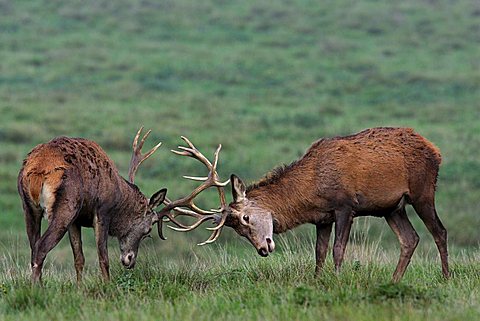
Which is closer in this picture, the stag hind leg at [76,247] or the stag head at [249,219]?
the stag hind leg at [76,247]

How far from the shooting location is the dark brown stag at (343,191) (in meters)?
9.84

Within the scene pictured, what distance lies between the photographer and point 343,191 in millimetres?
9828

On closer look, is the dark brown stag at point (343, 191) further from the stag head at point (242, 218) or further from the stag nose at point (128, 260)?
the stag nose at point (128, 260)

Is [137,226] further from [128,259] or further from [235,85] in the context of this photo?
[235,85]

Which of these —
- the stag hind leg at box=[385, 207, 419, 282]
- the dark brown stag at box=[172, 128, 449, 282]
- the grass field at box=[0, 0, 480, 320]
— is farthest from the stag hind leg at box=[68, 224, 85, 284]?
the stag hind leg at box=[385, 207, 419, 282]

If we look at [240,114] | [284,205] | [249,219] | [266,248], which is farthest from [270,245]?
[240,114]

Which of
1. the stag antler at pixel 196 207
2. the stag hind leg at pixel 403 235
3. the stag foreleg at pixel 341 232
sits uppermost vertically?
the stag antler at pixel 196 207

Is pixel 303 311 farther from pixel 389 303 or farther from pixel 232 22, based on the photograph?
pixel 232 22

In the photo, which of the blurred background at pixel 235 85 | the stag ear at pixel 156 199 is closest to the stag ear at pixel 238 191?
the stag ear at pixel 156 199

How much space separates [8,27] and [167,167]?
1871cm

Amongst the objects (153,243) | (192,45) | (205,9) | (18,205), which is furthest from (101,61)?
(153,243)

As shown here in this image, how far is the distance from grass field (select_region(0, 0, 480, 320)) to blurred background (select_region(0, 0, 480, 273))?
0.07 m

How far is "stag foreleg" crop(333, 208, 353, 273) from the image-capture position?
9.58 m

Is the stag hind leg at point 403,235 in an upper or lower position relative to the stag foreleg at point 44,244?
lower
